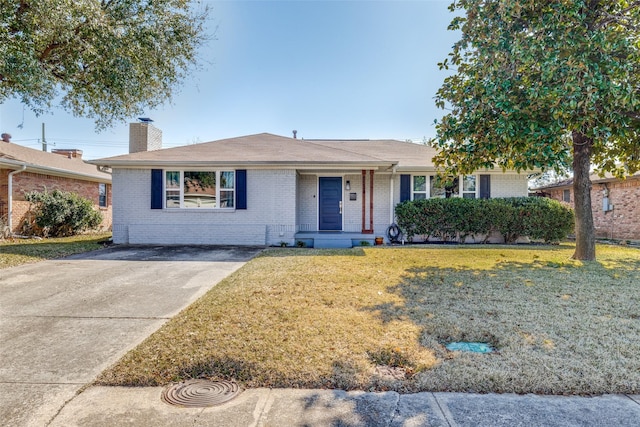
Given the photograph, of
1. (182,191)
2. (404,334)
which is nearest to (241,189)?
(182,191)

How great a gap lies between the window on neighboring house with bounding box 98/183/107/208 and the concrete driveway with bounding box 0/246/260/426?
10951 mm

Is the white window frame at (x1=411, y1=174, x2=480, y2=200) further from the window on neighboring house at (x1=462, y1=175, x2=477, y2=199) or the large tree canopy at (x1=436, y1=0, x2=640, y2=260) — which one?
the large tree canopy at (x1=436, y1=0, x2=640, y2=260)

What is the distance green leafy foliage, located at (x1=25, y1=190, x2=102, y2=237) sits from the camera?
46.6 ft

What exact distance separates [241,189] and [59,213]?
821cm

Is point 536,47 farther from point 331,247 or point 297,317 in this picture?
point 331,247

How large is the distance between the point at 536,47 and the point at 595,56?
1316 mm

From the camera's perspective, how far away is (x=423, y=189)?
13594 millimetres

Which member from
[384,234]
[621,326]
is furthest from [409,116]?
[621,326]

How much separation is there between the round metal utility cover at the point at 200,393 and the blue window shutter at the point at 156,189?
1051 cm

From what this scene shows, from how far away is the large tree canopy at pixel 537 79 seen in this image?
660 cm

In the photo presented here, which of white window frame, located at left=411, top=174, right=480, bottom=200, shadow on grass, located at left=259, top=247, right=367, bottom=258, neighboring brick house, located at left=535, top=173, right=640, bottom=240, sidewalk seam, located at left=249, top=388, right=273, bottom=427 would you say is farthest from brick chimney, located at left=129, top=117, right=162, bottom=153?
neighboring brick house, located at left=535, top=173, right=640, bottom=240

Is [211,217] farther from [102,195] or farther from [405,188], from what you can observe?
[102,195]

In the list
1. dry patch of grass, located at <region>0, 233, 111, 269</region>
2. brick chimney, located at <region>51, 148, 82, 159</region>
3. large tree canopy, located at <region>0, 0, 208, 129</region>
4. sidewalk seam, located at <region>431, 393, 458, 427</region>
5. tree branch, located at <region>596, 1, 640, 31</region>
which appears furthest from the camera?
brick chimney, located at <region>51, 148, 82, 159</region>

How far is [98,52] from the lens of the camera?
855 cm
